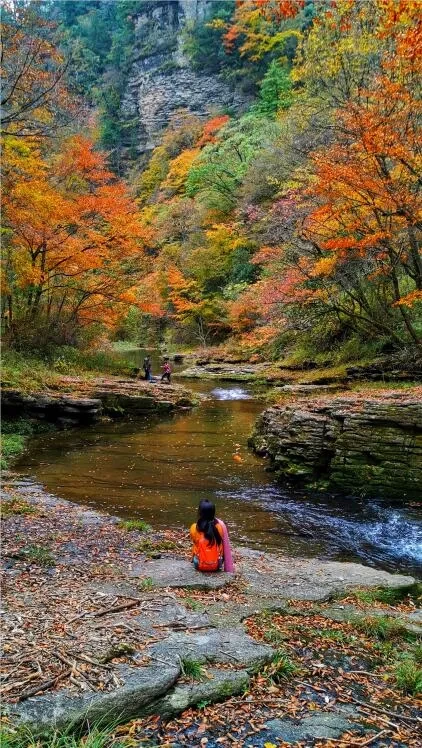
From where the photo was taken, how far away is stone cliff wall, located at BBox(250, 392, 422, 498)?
9853mm

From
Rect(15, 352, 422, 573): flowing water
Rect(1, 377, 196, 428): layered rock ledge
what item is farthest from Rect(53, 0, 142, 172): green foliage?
Rect(15, 352, 422, 573): flowing water

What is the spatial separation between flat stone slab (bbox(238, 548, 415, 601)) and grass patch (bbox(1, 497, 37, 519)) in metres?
3.47

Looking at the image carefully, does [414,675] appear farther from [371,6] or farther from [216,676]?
[371,6]

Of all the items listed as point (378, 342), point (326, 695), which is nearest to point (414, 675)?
point (326, 695)

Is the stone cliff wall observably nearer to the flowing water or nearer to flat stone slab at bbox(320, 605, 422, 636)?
the flowing water

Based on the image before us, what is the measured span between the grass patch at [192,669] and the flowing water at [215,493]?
439 centimetres

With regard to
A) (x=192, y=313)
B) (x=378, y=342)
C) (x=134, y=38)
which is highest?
(x=134, y=38)

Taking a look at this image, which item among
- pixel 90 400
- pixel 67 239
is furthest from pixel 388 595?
pixel 67 239

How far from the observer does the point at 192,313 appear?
131 ft

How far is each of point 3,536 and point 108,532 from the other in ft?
5.09

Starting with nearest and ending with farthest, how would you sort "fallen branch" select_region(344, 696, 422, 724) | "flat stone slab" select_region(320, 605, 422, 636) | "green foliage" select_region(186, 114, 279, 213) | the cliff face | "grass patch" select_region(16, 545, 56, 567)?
"fallen branch" select_region(344, 696, 422, 724) → "flat stone slab" select_region(320, 605, 422, 636) → "grass patch" select_region(16, 545, 56, 567) → "green foliage" select_region(186, 114, 279, 213) → the cliff face

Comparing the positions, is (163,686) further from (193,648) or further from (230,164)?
(230,164)

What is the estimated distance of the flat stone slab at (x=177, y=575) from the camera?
5328 millimetres

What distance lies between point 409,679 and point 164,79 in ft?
250
